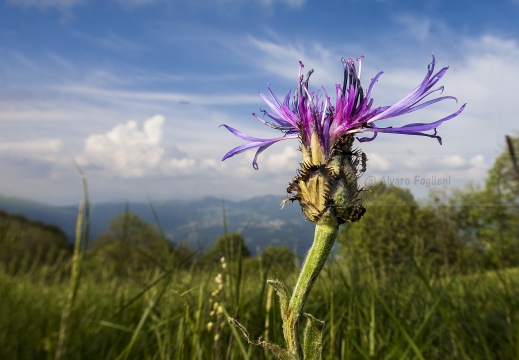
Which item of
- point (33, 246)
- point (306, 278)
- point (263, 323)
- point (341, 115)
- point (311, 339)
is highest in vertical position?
point (341, 115)

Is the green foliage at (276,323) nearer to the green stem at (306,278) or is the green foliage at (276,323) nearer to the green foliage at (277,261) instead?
the green foliage at (277,261)

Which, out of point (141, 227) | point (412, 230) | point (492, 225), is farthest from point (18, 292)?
point (141, 227)

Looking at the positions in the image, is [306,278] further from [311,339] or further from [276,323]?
[276,323]

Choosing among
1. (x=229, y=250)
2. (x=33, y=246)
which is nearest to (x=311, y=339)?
(x=229, y=250)

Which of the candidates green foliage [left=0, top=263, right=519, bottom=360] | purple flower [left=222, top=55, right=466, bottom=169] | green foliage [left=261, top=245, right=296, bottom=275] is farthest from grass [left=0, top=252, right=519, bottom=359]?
purple flower [left=222, top=55, right=466, bottom=169]

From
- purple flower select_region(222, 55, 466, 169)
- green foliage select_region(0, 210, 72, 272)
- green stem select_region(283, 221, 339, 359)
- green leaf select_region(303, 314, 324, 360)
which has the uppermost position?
purple flower select_region(222, 55, 466, 169)

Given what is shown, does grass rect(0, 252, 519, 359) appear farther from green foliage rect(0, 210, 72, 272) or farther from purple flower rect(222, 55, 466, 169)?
purple flower rect(222, 55, 466, 169)

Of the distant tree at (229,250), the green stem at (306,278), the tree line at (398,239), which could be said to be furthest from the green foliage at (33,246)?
the green stem at (306,278)
